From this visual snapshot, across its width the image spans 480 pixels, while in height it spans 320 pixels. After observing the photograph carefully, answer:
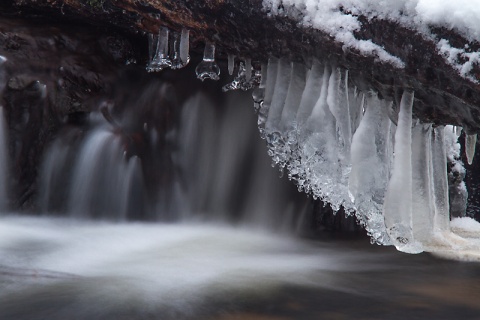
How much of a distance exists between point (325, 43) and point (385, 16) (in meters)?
0.41

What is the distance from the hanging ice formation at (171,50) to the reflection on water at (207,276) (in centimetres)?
120

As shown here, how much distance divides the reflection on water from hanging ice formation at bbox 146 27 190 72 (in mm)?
1203

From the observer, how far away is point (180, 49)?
3633 millimetres

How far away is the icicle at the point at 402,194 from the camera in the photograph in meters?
2.83

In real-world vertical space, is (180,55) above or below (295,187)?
above

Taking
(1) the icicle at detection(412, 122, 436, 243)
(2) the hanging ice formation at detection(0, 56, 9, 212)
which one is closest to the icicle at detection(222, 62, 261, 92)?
(1) the icicle at detection(412, 122, 436, 243)

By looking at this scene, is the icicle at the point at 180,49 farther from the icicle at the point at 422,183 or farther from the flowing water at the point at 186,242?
the icicle at the point at 422,183

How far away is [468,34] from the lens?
95.4 inches

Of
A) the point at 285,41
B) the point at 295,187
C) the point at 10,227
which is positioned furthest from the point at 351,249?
the point at 10,227

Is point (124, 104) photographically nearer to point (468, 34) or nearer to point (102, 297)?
point (102, 297)

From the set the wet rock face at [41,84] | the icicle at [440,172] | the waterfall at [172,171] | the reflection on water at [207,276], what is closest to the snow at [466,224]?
the reflection on water at [207,276]

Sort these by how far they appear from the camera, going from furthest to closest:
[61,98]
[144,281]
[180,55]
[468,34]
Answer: [61,98], [180,55], [144,281], [468,34]

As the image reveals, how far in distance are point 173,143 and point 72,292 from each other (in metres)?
2.00

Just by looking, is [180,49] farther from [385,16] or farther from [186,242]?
[385,16]
